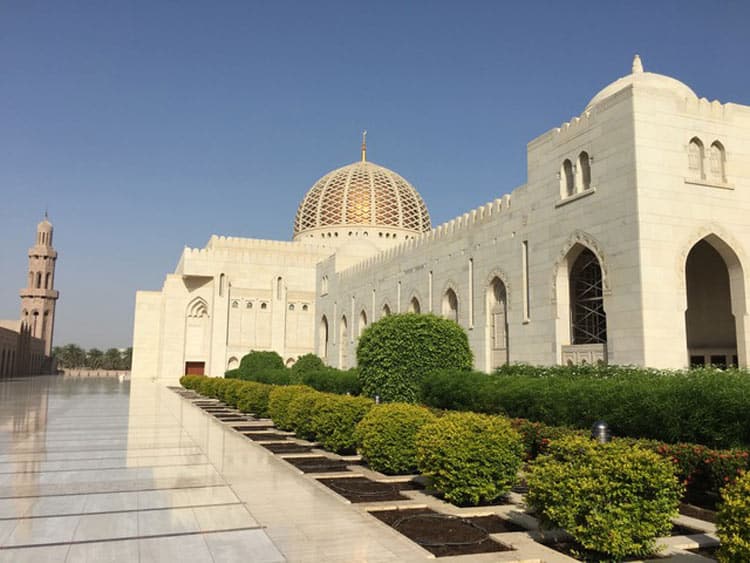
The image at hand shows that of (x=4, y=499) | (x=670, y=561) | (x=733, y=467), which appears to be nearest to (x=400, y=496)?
(x=670, y=561)

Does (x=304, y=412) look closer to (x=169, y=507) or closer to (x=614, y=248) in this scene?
(x=169, y=507)

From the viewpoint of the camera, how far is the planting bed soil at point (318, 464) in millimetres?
8828

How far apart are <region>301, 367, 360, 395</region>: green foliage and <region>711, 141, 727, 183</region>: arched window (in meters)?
11.1

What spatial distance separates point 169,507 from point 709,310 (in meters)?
17.5

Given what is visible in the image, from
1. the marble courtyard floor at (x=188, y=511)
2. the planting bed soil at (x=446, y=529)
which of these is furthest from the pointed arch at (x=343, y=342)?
the planting bed soil at (x=446, y=529)

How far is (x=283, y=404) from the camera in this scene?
45.3ft

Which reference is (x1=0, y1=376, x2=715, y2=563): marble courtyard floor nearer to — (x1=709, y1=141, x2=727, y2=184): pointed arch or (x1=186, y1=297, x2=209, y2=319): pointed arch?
(x1=709, y1=141, x2=727, y2=184): pointed arch

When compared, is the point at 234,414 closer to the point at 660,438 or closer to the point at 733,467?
the point at 660,438

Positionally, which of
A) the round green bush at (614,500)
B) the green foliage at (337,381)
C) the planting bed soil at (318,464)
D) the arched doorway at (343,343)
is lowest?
the planting bed soil at (318,464)

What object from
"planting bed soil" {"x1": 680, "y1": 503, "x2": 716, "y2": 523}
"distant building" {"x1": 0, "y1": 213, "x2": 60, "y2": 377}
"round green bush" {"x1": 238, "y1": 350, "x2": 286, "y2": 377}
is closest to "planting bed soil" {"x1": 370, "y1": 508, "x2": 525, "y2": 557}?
"planting bed soil" {"x1": 680, "y1": 503, "x2": 716, "y2": 523}

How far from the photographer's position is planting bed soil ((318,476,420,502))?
694cm

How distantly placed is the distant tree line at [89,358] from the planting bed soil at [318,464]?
3605 inches

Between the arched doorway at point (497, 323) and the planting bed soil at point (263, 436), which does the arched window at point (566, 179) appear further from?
the planting bed soil at point (263, 436)

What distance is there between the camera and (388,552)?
4.77 m
